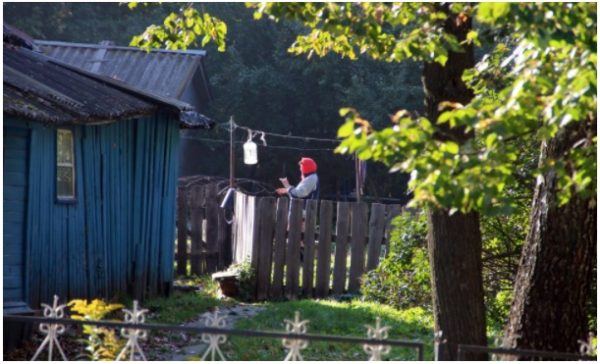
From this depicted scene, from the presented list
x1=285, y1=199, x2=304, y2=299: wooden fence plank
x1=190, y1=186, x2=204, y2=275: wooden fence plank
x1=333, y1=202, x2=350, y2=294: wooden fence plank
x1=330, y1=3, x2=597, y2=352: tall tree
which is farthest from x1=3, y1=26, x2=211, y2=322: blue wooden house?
x1=330, y1=3, x2=597, y2=352: tall tree

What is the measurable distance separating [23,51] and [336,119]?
24.1 meters

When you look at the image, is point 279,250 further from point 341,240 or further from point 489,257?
point 489,257

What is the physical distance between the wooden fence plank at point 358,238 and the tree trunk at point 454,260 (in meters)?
7.14

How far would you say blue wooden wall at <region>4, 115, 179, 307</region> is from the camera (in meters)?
11.2

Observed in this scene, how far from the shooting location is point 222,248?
17312 millimetres

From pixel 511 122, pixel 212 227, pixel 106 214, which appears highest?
pixel 511 122

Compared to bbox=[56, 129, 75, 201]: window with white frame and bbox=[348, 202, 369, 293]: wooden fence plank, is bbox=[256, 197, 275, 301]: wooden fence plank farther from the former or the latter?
bbox=[56, 129, 75, 201]: window with white frame

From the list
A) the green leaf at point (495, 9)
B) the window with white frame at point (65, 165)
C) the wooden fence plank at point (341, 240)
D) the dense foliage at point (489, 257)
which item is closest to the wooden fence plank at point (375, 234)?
the wooden fence plank at point (341, 240)

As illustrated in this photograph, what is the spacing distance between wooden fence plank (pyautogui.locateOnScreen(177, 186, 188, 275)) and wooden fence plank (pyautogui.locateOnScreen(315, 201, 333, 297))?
340 cm

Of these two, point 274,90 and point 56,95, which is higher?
point 274,90

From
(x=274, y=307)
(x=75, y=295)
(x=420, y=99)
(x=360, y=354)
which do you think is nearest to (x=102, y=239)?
(x=75, y=295)

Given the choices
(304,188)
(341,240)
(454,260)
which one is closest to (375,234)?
(341,240)

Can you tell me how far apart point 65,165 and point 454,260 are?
6249 millimetres

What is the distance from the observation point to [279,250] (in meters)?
14.8
